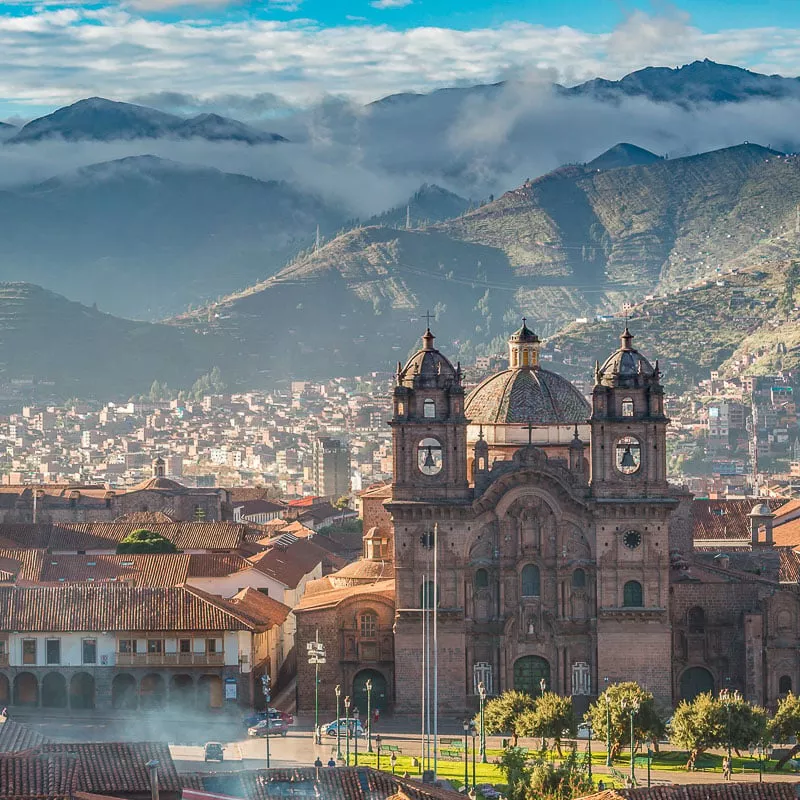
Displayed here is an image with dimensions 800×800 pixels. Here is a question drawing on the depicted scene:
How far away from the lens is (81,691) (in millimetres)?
93188

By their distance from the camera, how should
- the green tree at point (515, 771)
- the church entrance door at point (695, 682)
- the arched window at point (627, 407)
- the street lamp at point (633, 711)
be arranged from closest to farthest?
the green tree at point (515, 771)
the street lamp at point (633, 711)
the arched window at point (627, 407)
the church entrance door at point (695, 682)

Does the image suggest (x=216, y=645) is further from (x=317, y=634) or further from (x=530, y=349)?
(x=530, y=349)

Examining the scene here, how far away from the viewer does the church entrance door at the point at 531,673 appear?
306 feet

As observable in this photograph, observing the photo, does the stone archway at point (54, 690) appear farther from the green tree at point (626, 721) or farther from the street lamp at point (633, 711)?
the street lamp at point (633, 711)

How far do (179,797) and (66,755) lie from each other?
150 inches

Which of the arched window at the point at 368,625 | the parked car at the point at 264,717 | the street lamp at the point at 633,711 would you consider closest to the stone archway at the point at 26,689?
the parked car at the point at 264,717

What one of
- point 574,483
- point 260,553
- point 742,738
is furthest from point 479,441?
point 260,553

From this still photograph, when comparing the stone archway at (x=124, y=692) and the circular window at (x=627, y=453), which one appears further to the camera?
the circular window at (x=627, y=453)

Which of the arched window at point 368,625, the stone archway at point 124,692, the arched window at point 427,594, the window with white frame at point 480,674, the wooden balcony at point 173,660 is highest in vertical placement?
the arched window at point 427,594

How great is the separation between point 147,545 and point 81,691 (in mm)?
35866

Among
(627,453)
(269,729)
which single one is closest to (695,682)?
(627,453)

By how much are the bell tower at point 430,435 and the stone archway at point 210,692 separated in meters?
9.62

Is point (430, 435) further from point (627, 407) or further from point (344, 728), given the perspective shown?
point (344, 728)

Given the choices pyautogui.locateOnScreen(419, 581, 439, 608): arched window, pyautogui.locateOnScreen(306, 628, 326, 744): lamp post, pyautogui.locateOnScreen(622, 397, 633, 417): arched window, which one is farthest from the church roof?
pyautogui.locateOnScreen(306, 628, 326, 744): lamp post
